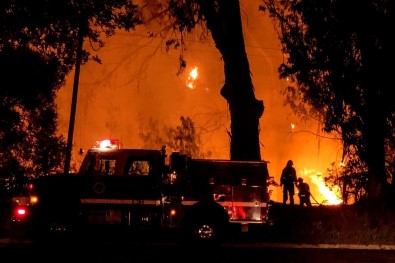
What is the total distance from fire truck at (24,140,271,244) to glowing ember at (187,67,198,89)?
17.2 meters

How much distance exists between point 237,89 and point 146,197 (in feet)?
21.5

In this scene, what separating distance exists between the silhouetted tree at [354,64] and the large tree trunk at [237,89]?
1491mm

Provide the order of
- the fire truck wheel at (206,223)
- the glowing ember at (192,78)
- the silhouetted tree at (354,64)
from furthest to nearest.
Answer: the glowing ember at (192,78)
the silhouetted tree at (354,64)
the fire truck wheel at (206,223)

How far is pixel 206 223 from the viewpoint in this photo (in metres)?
12.4

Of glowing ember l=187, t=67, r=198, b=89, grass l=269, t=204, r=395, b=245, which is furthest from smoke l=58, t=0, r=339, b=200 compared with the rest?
grass l=269, t=204, r=395, b=245

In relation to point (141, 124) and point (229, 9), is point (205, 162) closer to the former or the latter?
point (229, 9)

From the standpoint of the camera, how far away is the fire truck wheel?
12.4m

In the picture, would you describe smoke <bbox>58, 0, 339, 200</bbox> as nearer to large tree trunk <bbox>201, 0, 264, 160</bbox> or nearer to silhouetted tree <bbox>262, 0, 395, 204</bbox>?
large tree trunk <bbox>201, 0, 264, 160</bbox>

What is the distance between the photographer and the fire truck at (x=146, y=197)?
490 inches

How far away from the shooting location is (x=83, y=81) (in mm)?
28828

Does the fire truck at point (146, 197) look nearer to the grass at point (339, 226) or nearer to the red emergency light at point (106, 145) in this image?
the red emergency light at point (106, 145)

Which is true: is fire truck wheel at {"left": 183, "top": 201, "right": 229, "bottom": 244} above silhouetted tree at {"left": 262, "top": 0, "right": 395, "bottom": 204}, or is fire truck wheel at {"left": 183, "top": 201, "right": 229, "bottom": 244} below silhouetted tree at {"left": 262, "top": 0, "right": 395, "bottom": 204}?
below

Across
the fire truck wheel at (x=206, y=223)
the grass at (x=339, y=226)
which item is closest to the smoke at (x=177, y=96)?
the grass at (x=339, y=226)

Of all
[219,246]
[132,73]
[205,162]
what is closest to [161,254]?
[219,246]
